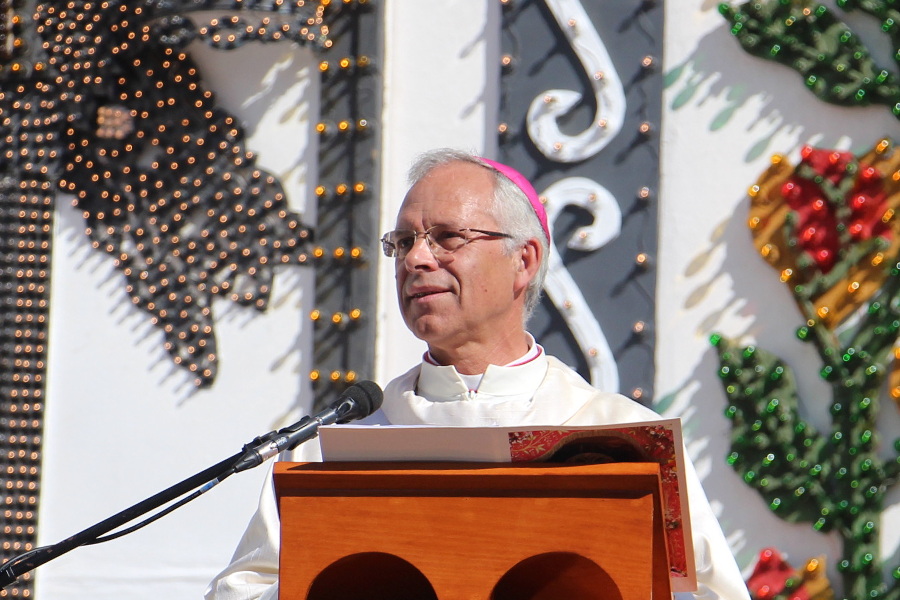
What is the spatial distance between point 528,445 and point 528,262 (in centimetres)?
107

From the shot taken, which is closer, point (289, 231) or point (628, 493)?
point (628, 493)

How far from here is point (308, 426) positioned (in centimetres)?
201

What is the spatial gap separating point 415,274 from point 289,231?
7.94ft

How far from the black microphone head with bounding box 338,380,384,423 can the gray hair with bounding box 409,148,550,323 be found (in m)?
0.72

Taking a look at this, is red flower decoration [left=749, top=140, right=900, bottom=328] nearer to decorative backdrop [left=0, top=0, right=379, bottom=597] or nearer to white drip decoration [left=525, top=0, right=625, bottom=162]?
white drip decoration [left=525, top=0, right=625, bottom=162]

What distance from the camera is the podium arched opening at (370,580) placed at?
6.35ft

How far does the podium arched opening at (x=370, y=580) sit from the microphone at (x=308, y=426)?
0.22 meters

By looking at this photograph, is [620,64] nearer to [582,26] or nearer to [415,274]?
[582,26]

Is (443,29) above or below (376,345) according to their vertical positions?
above

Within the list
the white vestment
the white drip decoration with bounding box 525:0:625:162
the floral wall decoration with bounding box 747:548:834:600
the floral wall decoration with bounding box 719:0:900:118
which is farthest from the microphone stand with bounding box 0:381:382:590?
→ the floral wall decoration with bounding box 719:0:900:118

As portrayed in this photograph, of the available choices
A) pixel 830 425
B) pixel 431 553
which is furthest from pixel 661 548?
pixel 830 425

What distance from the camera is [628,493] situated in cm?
176

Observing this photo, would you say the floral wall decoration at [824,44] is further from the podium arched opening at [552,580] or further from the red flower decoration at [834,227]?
the podium arched opening at [552,580]

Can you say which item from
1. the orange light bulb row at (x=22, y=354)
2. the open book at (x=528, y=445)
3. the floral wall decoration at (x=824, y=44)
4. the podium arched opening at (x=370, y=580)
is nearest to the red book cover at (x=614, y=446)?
the open book at (x=528, y=445)
